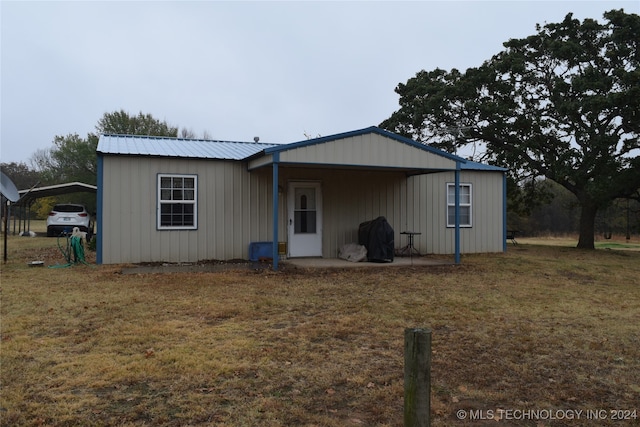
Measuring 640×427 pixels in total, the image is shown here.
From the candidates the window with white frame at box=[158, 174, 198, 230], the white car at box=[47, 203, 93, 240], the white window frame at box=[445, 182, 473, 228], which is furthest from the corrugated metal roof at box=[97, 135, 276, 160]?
the white car at box=[47, 203, 93, 240]

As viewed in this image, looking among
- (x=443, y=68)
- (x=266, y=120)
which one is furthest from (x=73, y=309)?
(x=266, y=120)

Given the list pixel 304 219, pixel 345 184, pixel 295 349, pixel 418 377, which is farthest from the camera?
pixel 345 184

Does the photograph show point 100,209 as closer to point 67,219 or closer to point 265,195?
point 265,195

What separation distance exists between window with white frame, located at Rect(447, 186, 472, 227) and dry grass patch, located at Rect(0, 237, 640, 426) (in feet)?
18.7

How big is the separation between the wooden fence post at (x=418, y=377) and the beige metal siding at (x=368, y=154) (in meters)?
7.68

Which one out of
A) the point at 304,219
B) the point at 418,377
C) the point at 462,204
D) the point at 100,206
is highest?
the point at 462,204

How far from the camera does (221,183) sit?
1141 cm

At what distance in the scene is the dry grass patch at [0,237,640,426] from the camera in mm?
3258

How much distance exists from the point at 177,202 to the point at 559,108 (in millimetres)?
13111

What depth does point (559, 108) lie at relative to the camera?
53.4ft

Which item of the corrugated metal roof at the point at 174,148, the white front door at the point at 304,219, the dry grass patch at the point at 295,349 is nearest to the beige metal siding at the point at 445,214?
the white front door at the point at 304,219

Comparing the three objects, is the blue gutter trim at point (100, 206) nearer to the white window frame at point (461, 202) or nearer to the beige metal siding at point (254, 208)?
the beige metal siding at point (254, 208)

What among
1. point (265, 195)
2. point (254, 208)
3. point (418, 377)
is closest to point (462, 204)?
point (265, 195)

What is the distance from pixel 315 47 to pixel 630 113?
12.2 metres
